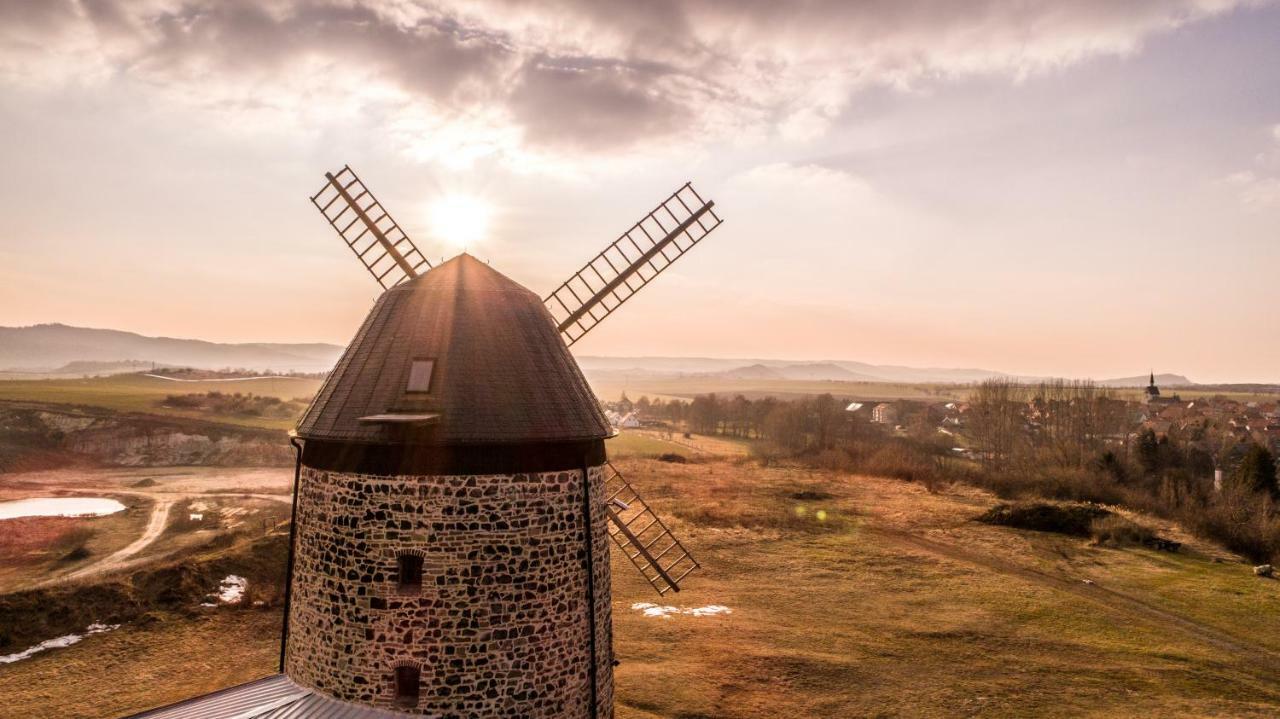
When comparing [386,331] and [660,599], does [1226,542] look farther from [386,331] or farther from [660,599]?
[386,331]

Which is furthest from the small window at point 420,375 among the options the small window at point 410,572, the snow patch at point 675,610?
the snow patch at point 675,610

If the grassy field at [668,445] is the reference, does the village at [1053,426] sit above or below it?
above

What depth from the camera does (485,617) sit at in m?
11.6

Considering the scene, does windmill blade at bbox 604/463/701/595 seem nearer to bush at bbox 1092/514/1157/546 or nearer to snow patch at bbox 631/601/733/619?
snow patch at bbox 631/601/733/619

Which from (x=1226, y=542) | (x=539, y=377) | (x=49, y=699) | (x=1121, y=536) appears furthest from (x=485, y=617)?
(x=1226, y=542)

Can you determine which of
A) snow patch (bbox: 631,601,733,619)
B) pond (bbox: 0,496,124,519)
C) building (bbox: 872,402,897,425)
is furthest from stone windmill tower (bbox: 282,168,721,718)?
building (bbox: 872,402,897,425)

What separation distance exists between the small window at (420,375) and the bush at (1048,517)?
3863 centimetres

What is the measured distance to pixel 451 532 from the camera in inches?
457

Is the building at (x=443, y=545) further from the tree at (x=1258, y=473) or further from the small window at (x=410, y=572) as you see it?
the tree at (x=1258, y=473)

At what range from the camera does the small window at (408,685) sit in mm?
11555

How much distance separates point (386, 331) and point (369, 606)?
4.99m

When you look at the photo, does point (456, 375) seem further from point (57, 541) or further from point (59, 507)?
point (59, 507)

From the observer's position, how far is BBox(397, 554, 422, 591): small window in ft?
38.2

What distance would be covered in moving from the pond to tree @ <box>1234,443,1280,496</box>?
6788 cm
